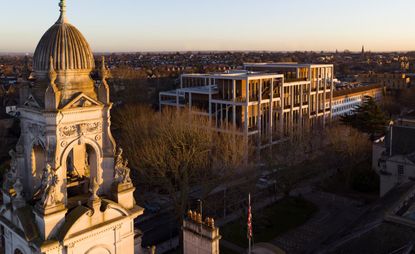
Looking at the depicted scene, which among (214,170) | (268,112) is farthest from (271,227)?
(268,112)

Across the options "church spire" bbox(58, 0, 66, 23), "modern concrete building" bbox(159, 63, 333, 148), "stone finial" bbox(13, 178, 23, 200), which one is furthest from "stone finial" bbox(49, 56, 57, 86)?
"modern concrete building" bbox(159, 63, 333, 148)

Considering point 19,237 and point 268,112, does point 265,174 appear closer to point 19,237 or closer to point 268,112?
point 268,112

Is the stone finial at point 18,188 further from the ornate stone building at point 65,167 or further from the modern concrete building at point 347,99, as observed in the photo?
the modern concrete building at point 347,99

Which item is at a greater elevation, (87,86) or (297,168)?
(87,86)

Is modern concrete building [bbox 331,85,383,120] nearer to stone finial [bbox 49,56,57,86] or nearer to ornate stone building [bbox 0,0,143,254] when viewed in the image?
ornate stone building [bbox 0,0,143,254]

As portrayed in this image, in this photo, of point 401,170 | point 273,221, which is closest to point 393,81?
point 401,170

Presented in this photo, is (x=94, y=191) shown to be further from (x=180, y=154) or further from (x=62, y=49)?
(x=180, y=154)

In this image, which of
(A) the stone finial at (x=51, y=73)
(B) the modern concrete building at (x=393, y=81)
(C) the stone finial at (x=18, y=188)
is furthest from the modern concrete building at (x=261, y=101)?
(B) the modern concrete building at (x=393, y=81)
